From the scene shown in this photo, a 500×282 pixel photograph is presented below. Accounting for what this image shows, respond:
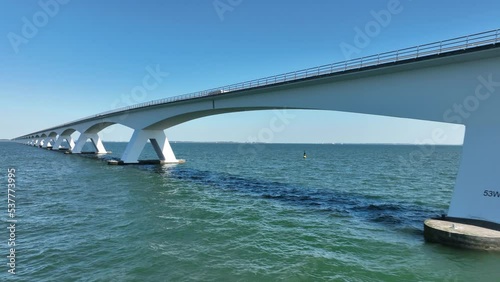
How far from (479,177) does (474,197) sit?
35.5 inches

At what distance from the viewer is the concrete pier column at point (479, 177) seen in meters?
12.3

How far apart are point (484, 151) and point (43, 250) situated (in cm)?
1869

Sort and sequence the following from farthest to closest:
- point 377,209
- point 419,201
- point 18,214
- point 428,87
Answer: point 419,201 < point 377,209 < point 18,214 < point 428,87

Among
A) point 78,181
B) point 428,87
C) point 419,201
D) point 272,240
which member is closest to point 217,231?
point 272,240

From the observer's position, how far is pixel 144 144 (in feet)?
157

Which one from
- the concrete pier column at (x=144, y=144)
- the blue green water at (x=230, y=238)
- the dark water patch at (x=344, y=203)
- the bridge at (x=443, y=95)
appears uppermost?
the bridge at (x=443, y=95)

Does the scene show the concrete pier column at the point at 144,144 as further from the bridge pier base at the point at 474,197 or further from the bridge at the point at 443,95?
the bridge pier base at the point at 474,197

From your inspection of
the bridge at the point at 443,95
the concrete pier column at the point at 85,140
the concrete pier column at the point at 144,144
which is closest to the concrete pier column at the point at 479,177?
the bridge at the point at 443,95

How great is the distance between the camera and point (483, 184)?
12.6 metres

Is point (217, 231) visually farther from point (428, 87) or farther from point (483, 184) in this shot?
point (428, 87)

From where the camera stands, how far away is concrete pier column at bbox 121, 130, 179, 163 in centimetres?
4759

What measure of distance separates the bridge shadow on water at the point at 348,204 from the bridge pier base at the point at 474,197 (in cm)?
171

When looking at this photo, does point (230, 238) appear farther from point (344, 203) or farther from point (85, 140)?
point (85, 140)

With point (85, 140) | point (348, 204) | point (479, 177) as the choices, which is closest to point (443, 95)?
point (479, 177)
